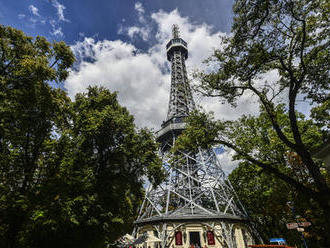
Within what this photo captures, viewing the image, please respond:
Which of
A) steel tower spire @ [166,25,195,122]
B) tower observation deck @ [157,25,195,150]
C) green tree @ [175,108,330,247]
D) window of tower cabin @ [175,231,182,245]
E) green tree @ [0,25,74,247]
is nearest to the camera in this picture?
green tree @ [0,25,74,247]

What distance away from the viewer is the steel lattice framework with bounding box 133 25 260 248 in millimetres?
18378

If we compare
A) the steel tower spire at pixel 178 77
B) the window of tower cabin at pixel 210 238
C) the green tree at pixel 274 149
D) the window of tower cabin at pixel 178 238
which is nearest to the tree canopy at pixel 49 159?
the green tree at pixel 274 149

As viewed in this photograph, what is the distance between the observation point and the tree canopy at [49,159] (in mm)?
7094

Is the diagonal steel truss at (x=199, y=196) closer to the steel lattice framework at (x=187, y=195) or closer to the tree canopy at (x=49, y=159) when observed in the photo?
the steel lattice framework at (x=187, y=195)

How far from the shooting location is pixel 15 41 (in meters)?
7.80

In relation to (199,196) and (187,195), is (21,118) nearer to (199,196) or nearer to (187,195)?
(199,196)

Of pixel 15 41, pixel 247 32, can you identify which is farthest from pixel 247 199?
pixel 15 41

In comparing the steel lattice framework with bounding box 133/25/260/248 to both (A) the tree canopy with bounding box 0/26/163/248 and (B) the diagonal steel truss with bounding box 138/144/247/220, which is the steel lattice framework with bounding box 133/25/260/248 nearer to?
(B) the diagonal steel truss with bounding box 138/144/247/220

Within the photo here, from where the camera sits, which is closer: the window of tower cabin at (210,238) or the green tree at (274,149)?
the green tree at (274,149)

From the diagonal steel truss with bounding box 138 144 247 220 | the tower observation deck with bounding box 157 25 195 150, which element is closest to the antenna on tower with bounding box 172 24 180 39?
the tower observation deck with bounding box 157 25 195 150

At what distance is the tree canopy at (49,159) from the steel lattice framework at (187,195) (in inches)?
185

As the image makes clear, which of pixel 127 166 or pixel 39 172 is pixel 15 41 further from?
pixel 127 166

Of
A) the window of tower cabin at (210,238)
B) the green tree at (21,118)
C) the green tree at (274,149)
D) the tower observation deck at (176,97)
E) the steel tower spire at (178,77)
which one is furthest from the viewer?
the steel tower spire at (178,77)

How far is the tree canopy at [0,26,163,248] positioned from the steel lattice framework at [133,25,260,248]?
15.4 ft
